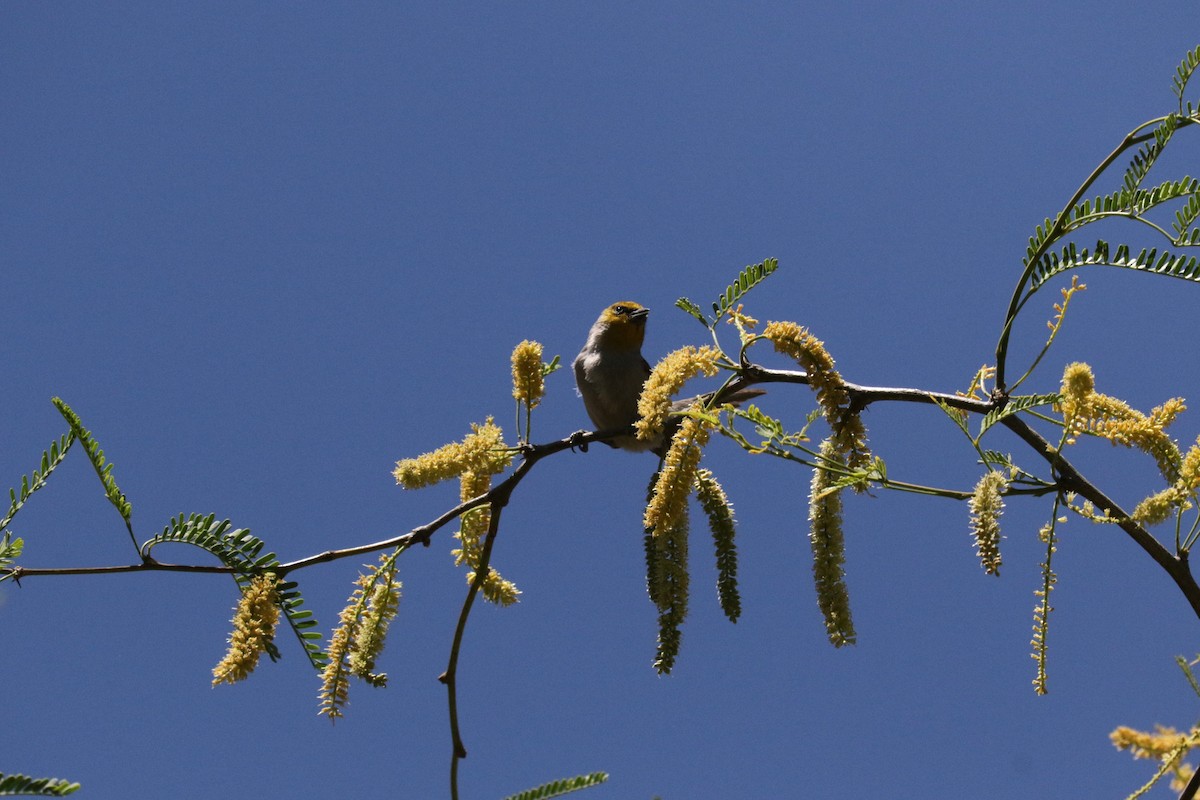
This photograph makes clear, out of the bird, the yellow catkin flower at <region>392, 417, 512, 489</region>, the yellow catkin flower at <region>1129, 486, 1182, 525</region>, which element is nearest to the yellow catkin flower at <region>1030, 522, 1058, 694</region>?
the yellow catkin flower at <region>1129, 486, 1182, 525</region>

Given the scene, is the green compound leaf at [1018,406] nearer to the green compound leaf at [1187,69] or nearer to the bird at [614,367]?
the green compound leaf at [1187,69]

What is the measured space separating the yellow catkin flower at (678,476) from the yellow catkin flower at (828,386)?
0.90 ft

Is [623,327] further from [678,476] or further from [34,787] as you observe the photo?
[34,787]

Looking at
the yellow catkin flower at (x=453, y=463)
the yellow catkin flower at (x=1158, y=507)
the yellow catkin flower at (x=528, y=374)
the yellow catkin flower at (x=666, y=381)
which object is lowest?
the yellow catkin flower at (x=1158, y=507)

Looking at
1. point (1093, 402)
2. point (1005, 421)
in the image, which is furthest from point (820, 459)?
point (1093, 402)

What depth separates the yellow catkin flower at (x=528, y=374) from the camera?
321cm

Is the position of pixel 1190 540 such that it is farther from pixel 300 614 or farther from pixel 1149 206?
pixel 300 614

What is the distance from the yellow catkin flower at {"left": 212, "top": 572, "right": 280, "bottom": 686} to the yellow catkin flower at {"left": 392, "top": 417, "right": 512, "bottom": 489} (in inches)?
23.7

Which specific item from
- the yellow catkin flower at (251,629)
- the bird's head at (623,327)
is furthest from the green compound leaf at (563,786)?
the bird's head at (623,327)

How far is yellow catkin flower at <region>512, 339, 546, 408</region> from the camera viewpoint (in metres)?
3.21

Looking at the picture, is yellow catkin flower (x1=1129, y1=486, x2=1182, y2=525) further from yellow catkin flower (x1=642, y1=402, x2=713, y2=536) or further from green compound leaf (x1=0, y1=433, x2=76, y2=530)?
green compound leaf (x1=0, y1=433, x2=76, y2=530)

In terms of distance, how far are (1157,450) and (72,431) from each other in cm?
234

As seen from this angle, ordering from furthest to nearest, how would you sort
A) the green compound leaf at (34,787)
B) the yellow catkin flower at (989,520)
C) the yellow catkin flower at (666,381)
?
the yellow catkin flower at (666,381) < the yellow catkin flower at (989,520) < the green compound leaf at (34,787)

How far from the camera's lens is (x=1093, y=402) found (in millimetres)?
2293
